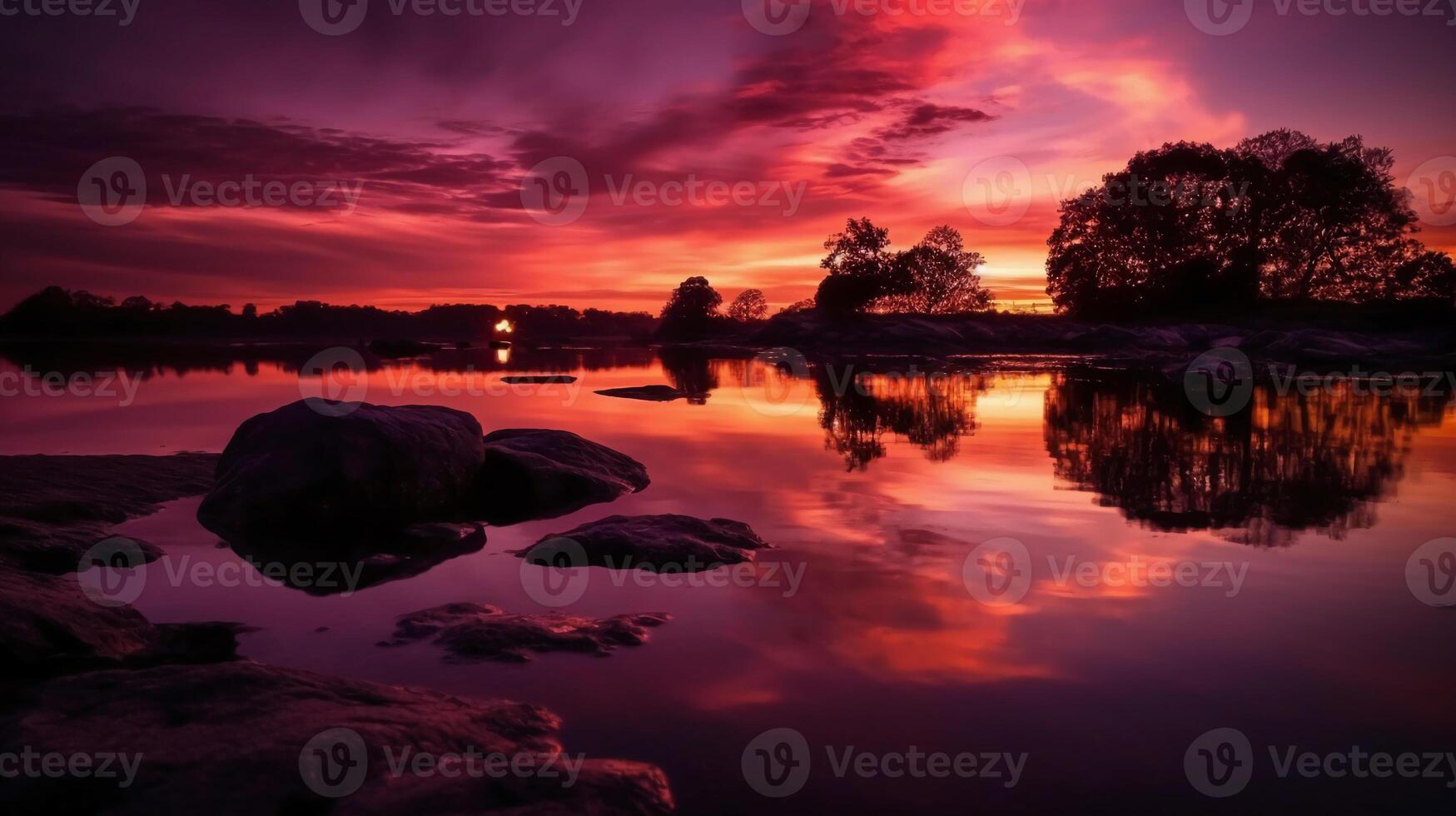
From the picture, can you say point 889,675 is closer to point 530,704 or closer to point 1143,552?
point 530,704

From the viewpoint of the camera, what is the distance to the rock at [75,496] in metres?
5.99

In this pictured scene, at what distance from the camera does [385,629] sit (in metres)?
4.79

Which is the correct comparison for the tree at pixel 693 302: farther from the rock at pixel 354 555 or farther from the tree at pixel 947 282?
the rock at pixel 354 555

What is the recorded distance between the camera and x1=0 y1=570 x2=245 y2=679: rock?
3.85m

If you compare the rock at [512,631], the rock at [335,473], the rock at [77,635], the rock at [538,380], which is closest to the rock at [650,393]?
the rock at [538,380]

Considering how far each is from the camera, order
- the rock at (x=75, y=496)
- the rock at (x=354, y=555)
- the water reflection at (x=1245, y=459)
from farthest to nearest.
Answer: the water reflection at (x=1245, y=459) < the rock at (x=75, y=496) < the rock at (x=354, y=555)

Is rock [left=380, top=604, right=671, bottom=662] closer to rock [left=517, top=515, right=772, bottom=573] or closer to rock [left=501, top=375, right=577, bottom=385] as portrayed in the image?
rock [left=517, top=515, right=772, bottom=573]

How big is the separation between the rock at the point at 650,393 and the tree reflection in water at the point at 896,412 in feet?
12.9

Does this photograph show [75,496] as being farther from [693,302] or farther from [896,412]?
[693,302]

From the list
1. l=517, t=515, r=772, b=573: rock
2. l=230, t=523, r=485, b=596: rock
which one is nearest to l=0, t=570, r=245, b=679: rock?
l=230, t=523, r=485, b=596: rock

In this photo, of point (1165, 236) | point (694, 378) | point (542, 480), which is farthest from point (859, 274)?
point (542, 480)

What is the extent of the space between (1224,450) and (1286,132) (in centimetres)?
5926

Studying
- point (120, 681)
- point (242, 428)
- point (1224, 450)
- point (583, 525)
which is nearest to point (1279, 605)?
point (583, 525)

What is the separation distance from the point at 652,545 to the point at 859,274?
67.3 metres
